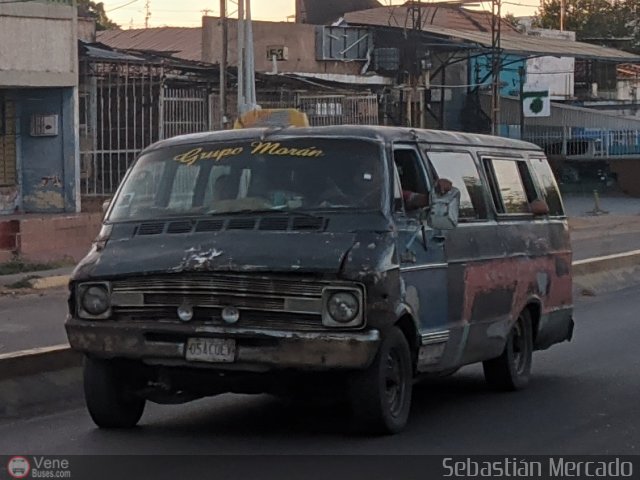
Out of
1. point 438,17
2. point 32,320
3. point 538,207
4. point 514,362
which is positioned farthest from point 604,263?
point 438,17

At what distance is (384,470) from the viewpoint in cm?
688

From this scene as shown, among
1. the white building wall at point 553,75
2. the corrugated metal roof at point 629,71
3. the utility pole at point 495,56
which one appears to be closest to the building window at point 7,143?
the utility pole at point 495,56

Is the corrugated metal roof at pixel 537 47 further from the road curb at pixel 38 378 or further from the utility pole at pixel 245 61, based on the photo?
the road curb at pixel 38 378

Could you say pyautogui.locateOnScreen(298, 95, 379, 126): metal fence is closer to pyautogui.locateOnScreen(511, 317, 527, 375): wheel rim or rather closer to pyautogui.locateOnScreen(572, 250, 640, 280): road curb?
pyautogui.locateOnScreen(572, 250, 640, 280): road curb

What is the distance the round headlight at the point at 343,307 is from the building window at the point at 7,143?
71.6 ft

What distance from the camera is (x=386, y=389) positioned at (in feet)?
25.1

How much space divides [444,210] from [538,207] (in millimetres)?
2294

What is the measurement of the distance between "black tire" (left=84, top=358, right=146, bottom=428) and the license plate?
71 centimetres

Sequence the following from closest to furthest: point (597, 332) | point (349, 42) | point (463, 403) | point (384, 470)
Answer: point (384, 470) < point (463, 403) < point (597, 332) < point (349, 42)

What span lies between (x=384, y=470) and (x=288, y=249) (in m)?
1.41

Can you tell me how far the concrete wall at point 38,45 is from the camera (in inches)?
1029

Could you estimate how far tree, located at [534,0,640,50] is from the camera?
78.8 m

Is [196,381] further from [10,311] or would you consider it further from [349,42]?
[349,42]

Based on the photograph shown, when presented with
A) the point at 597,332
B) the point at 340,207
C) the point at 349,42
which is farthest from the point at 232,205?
the point at 349,42
